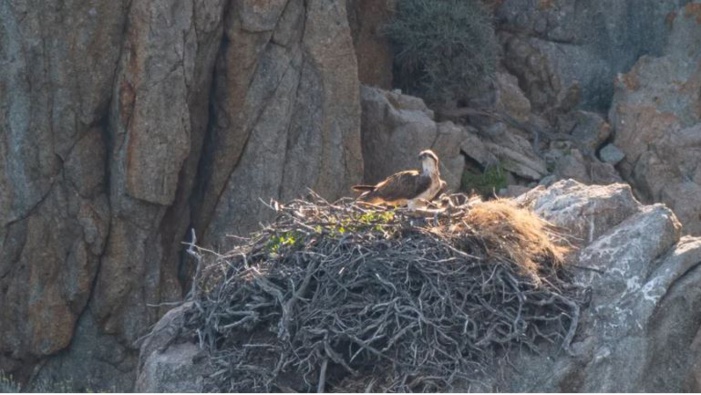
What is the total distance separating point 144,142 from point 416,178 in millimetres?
5716

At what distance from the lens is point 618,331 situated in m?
9.98

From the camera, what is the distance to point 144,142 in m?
17.2

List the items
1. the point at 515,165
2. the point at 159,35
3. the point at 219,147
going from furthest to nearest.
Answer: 1. the point at 515,165
2. the point at 219,147
3. the point at 159,35

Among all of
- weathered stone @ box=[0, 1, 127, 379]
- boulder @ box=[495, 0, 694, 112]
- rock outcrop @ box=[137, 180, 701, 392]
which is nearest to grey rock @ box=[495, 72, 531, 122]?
boulder @ box=[495, 0, 694, 112]

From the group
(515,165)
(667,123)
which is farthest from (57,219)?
(667,123)

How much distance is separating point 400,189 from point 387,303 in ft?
8.22

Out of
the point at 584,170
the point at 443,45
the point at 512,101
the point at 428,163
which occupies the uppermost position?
the point at 428,163

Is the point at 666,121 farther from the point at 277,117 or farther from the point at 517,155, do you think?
the point at 277,117

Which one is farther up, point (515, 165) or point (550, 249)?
point (550, 249)

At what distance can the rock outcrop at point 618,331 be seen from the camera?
9805 millimetres

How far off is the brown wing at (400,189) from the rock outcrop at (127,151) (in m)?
5.48

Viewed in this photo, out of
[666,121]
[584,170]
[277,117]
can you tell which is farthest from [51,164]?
[666,121]

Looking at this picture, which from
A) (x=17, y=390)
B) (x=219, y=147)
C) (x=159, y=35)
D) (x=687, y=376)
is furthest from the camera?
(x=219, y=147)

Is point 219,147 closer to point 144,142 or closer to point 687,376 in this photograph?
point 144,142
